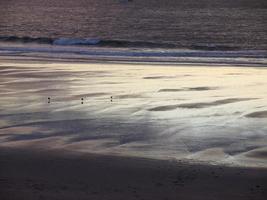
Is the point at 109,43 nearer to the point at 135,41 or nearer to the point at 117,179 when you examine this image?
the point at 135,41

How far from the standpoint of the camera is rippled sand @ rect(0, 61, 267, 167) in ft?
25.3

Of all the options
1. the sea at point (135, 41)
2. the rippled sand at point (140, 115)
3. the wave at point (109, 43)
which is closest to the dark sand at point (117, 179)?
the rippled sand at point (140, 115)

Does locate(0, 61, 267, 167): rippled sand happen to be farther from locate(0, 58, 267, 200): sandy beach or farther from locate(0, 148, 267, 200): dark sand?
locate(0, 148, 267, 200): dark sand

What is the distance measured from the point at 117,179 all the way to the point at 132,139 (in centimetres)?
200

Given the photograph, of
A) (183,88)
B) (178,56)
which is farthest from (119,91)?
(178,56)

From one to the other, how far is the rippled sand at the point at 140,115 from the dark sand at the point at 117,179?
0.45 metres

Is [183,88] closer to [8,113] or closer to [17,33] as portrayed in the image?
[8,113]

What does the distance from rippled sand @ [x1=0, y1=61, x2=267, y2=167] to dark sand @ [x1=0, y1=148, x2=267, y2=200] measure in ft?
1.48

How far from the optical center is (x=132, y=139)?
8188 mm

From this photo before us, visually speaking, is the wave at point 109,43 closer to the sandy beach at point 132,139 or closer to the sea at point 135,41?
the sea at point 135,41

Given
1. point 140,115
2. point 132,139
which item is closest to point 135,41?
point 140,115

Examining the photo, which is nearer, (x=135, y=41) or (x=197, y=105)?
(x=197, y=105)

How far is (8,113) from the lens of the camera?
10148 mm

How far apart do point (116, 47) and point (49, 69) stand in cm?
1645
